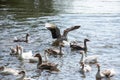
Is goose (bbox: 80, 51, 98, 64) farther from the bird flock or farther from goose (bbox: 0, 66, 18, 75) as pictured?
goose (bbox: 0, 66, 18, 75)

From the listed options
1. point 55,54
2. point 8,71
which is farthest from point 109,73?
point 55,54

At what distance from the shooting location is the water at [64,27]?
26203mm

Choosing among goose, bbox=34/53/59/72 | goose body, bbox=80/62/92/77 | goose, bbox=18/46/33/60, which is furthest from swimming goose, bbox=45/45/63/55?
goose body, bbox=80/62/92/77

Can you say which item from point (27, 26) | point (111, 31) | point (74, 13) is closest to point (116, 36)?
point (111, 31)

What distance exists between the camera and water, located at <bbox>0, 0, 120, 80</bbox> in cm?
2620

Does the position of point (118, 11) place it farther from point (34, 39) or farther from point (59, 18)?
point (34, 39)

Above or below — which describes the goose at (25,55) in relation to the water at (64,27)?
above

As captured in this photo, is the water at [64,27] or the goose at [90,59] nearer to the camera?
the water at [64,27]

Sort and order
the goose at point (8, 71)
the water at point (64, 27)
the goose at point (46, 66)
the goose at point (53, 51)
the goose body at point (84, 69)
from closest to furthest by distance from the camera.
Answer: the goose at point (8, 71), the goose body at point (84, 69), the goose at point (46, 66), the water at point (64, 27), the goose at point (53, 51)

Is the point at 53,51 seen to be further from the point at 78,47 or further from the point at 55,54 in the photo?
the point at 78,47

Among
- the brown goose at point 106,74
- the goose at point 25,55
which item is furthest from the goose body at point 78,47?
the brown goose at point 106,74

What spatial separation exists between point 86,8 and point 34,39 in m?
16.8

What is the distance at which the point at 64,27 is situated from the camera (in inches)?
1471

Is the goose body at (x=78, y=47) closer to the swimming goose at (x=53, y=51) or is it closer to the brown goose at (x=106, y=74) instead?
the swimming goose at (x=53, y=51)
